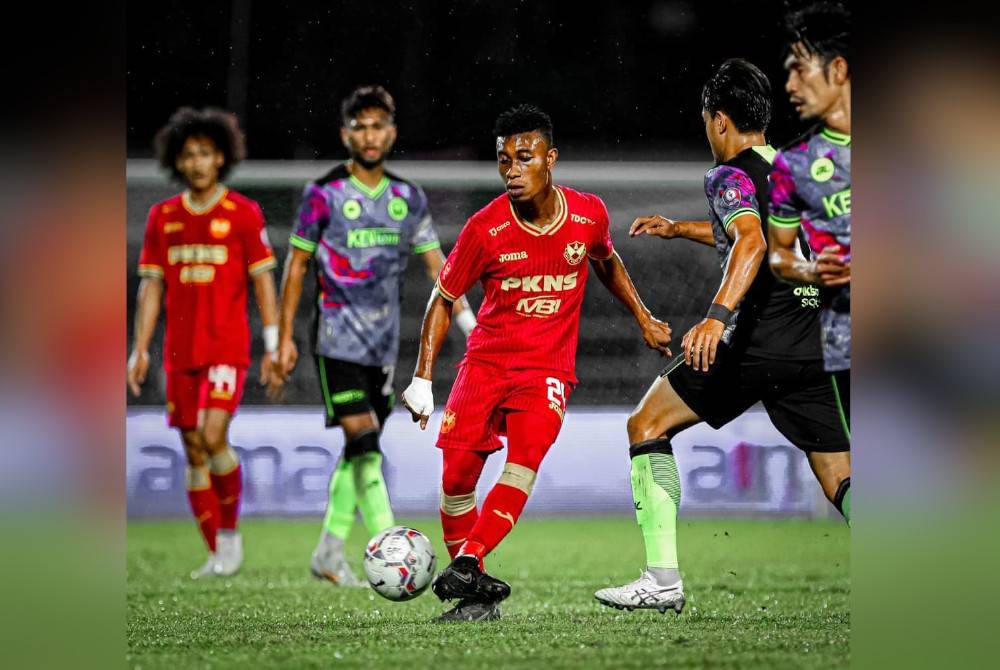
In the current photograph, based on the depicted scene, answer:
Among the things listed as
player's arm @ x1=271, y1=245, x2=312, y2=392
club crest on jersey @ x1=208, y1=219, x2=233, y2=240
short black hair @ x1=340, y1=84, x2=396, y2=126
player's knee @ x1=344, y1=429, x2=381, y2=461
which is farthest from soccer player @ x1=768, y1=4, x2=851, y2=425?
club crest on jersey @ x1=208, y1=219, x2=233, y2=240

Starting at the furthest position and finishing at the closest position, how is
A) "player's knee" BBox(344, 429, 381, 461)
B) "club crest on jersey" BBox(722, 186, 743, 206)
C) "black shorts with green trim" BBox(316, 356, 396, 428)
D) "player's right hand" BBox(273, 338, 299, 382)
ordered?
"player's right hand" BBox(273, 338, 299, 382) → "black shorts with green trim" BBox(316, 356, 396, 428) → "player's knee" BBox(344, 429, 381, 461) → "club crest on jersey" BBox(722, 186, 743, 206)

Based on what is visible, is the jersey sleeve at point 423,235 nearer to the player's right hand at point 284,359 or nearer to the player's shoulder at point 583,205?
the player's right hand at point 284,359

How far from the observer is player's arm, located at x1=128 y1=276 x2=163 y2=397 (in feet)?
21.5

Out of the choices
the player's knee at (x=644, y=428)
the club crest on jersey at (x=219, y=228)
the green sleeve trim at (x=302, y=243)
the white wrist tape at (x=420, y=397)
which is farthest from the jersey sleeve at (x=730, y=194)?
the club crest on jersey at (x=219, y=228)

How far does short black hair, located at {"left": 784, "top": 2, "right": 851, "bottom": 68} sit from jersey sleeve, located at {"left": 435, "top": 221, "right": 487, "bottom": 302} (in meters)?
1.56

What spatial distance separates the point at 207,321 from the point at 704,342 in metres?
2.86

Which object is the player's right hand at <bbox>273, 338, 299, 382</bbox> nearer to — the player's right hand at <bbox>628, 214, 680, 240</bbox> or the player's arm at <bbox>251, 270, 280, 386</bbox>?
the player's arm at <bbox>251, 270, 280, 386</bbox>

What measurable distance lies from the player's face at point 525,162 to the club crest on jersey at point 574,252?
0.27 metres
